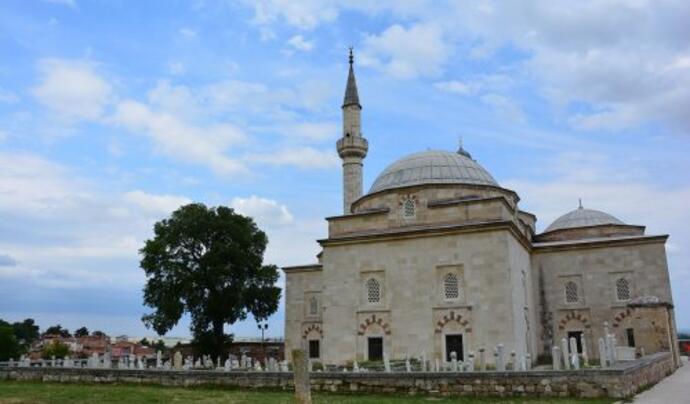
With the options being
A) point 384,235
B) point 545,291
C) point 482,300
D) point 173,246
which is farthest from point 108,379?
point 545,291

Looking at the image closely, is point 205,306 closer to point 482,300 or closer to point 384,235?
point 384,235

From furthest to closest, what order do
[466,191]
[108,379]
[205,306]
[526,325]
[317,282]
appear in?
1. [205,306]
2. [317,282]
3. [466,191]
4. [526,325]
5. [108,379]

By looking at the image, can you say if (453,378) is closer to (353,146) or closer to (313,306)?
(313,306)

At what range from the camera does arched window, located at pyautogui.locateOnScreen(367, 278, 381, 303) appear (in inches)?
827

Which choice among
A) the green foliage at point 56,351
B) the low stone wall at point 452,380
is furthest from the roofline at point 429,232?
the green foliage at point 56,351

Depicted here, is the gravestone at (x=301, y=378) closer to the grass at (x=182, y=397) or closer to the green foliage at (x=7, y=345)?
the grass at (x=182, y=397)

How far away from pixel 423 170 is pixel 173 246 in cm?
1325

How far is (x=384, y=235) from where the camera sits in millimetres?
21062

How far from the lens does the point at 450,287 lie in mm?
20047

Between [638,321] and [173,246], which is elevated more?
[173,246]

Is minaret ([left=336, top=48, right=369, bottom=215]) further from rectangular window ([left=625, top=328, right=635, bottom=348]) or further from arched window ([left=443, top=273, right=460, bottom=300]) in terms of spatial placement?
rectangular window ([left=625, top=328, right=635, bottom=348])

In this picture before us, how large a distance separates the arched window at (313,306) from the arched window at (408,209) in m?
6.77

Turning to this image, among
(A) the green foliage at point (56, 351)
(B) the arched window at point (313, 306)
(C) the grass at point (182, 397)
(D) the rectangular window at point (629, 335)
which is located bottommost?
(C) the grass at point (182, 397)

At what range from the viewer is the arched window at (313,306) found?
25830 millimetres
